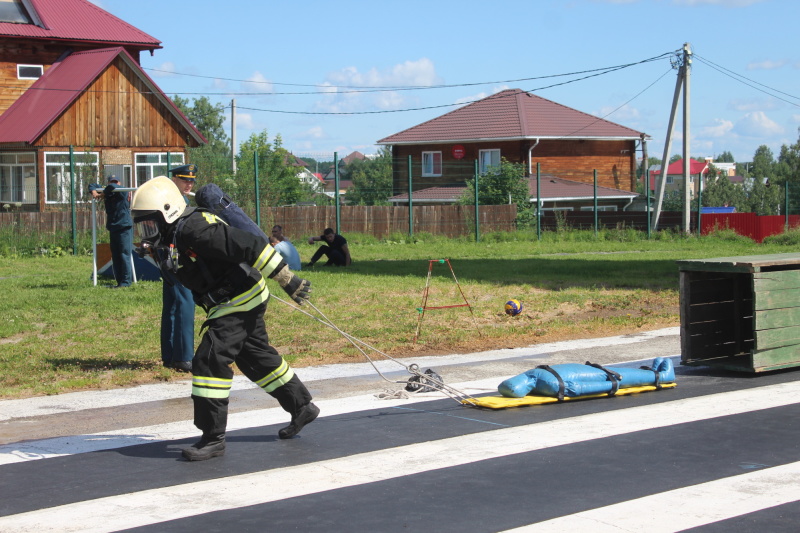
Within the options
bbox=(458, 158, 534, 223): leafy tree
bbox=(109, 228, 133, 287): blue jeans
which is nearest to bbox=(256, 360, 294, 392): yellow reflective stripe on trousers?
bbox=(109, 228, 133, 287): blue jeans

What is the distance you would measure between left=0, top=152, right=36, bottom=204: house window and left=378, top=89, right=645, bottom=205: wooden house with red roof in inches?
828

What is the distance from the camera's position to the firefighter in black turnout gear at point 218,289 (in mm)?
5871

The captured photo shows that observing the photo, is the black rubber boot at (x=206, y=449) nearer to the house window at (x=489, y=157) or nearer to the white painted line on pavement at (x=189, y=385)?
the white painted line on pavement at (x=189, y=385)

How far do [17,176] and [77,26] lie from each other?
642 centimetres

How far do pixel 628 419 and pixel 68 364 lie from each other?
552 cm

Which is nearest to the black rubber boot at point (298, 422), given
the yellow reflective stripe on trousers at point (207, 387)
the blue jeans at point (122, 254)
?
the yellow reflective stripe on trousers at point (207, 387)

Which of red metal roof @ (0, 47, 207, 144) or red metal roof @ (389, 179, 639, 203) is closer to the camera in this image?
red metal roof @ (0, 47, 207, 144)

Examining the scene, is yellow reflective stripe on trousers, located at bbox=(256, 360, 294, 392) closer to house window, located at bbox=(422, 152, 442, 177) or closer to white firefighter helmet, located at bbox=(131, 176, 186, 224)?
white firefighter helmet, located at bbox=(131, 176, 186, 224)

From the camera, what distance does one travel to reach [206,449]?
232 inches

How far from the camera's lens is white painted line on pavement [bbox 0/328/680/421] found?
7.61 meters

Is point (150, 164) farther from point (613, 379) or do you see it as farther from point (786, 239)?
point (613, 379)

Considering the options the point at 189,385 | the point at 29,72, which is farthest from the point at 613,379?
the point at 29,72

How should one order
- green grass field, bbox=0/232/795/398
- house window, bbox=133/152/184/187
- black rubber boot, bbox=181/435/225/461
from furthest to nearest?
1. house window, bbox=133/152/184/187
2. green grass field, bbox=0/232/795/398
3. black rubber boot, bbox=181/435/225/461

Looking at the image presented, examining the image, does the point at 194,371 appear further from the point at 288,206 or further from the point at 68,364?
the point at 288,206
